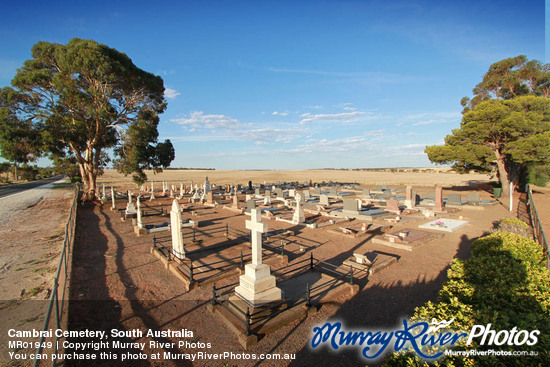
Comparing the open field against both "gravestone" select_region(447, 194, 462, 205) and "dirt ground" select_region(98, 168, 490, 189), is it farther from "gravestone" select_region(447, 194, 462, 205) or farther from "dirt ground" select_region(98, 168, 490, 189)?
"gravestone" select_region(447, 194, 462, 205)

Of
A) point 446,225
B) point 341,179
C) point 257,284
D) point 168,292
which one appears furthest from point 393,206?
point 341,179

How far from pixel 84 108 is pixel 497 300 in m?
28.7

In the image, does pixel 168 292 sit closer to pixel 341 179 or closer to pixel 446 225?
pixel 446 225

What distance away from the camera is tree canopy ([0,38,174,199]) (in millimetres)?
Result: 20094

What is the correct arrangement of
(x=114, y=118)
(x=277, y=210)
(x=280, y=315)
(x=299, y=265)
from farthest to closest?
(x=114, y=118), (x=277, y=210), (x=299, y=265), (x=280, y=315)

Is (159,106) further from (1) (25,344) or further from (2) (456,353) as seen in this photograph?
(2) (456,353)

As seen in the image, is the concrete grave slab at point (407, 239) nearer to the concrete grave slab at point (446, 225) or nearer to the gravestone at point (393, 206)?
the concrete grave slab at point (446, 225)

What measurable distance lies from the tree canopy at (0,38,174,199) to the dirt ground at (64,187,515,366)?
1301 centimetres

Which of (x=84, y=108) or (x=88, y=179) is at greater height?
(x=84, y=108)

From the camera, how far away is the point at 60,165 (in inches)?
943

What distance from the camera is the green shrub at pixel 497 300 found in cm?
262

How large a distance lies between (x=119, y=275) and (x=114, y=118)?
19.7 metres

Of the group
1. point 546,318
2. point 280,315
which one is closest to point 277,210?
point 280,315

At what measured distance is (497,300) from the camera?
3.94 metres
